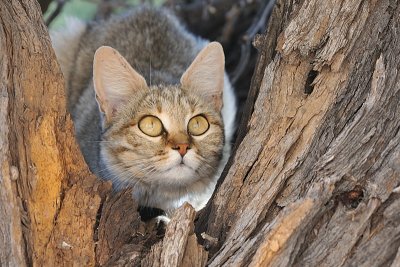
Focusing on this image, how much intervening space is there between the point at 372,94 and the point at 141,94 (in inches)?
51.2

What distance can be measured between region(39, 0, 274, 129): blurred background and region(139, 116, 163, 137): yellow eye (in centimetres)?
130

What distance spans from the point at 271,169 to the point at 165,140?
76 cm

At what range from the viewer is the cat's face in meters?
3.09

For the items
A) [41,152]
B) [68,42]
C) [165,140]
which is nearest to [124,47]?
[68,42]

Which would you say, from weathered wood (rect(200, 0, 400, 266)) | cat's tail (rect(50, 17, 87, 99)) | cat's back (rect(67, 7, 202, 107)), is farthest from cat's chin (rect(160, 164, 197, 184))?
cat's tail (rect(50, 17, 87, 99))

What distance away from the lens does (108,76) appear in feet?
10.7

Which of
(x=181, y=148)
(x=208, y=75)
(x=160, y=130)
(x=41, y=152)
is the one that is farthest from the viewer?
(x=208, y=75)

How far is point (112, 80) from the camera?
330cm

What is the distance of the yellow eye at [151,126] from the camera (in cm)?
315

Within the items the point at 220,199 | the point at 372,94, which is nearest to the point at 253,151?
the point at 220,199

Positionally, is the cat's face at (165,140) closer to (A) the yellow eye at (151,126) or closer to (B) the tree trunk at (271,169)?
(A) the yellow eye at (151,126)

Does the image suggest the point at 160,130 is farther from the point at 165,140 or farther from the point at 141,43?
the point at 141,43

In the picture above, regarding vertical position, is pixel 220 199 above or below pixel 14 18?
below

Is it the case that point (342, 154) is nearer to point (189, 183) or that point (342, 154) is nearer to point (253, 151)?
point (253, 151)
